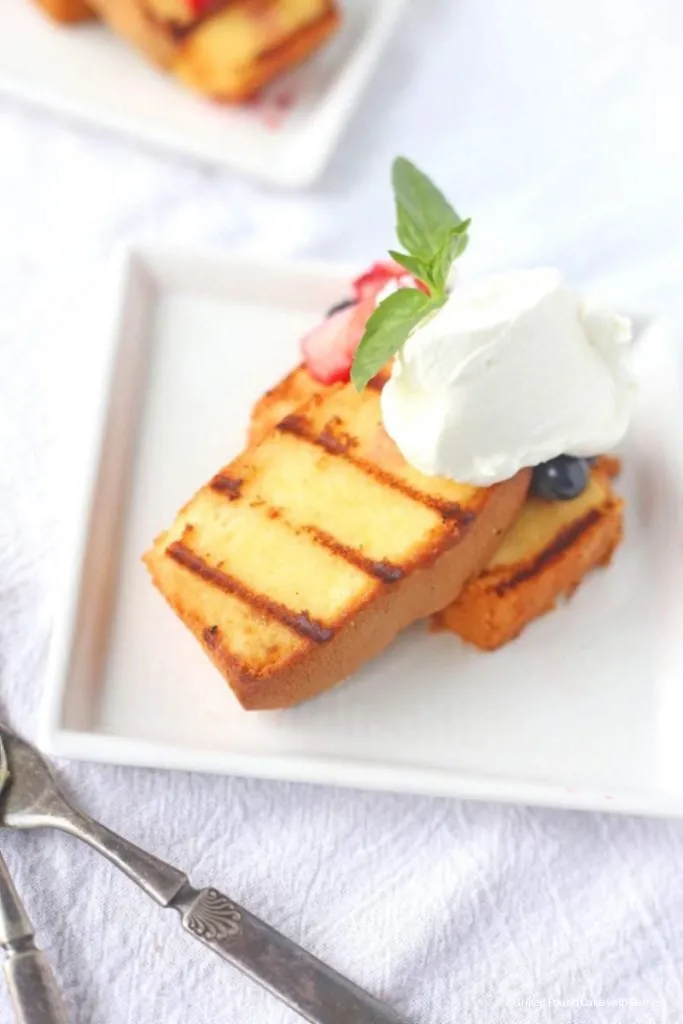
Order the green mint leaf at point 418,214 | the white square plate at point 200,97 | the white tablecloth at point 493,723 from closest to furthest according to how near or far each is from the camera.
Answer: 1. the white tablecloth at point 493,723
2. the green mint leaf at point 418,214
3. the white square plate at point 200,97

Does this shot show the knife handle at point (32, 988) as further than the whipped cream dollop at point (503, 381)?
No

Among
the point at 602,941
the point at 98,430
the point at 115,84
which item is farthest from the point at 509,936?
the point at 115,84

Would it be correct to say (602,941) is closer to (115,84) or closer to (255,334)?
(255,334)

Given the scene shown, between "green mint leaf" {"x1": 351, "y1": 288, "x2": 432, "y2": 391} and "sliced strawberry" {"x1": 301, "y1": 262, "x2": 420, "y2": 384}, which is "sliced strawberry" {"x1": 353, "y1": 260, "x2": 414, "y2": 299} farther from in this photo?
"green mint leaf" {"x1": 351, "y1": 288, "x2": 432, "y2": 391}

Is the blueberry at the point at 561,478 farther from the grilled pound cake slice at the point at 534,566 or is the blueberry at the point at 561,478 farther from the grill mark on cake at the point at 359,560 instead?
the grill mark on cake at the point at 359,560

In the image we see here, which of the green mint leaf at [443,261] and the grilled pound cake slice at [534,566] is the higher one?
the green mint leaf at [443,261]

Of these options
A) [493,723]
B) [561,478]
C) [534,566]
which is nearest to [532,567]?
[534,566]

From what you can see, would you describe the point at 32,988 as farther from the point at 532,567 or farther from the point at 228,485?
the point at 532,567

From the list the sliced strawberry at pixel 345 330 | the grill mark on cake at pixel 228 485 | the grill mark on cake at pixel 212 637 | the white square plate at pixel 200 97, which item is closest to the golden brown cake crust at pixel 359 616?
the grill mark on cake at pixel 212 637

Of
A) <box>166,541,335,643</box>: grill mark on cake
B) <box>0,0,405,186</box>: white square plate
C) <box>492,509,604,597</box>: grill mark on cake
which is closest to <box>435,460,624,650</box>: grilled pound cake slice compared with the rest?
<box>492,509,604,597</box>: grill mark on cake
